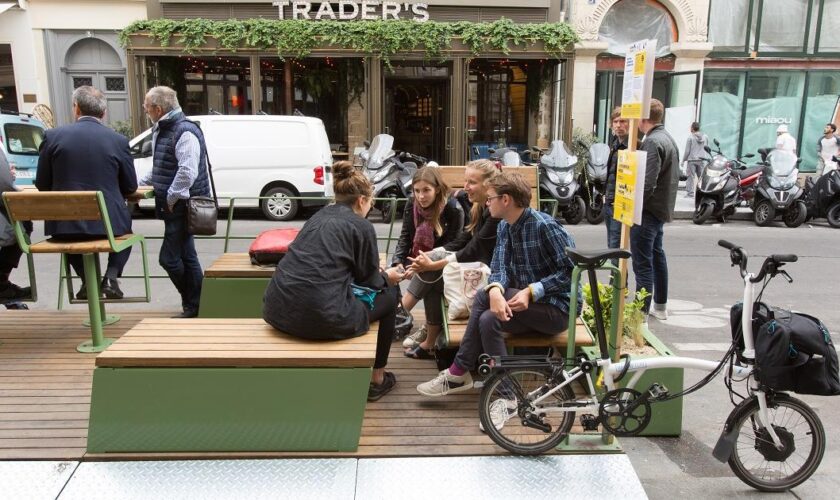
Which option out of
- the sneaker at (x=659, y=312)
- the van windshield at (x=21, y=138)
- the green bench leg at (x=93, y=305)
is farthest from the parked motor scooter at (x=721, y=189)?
the van windshield at (x=21, y=138)

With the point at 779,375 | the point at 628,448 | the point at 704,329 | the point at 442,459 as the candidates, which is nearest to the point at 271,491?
the point at 442,459

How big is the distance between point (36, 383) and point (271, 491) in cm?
197

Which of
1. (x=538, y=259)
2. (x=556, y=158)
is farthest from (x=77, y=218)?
(x=556, y=158)

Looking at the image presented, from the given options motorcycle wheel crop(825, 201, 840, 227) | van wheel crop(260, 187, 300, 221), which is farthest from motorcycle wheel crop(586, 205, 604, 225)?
van wheel crop(260, 187, 300, 221)

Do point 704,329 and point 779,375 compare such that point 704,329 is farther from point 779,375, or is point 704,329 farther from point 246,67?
point 246,67

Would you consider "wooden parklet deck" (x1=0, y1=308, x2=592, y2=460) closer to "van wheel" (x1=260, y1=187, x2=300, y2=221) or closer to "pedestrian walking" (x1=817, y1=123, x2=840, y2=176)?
"van wheel" (x1=260, y1=187, x2=300, y2=221)

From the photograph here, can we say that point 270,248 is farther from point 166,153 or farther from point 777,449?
point 777,449

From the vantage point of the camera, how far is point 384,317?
3803mm

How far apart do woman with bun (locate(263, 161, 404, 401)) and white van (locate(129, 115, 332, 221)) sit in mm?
8376

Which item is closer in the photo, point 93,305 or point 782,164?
point 93,305

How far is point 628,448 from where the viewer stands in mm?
3621

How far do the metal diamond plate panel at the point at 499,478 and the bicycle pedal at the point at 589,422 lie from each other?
156mm

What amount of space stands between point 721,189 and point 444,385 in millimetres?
9890

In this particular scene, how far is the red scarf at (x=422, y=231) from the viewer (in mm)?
4578
